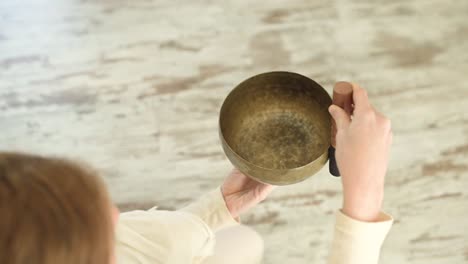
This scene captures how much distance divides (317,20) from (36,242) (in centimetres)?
131

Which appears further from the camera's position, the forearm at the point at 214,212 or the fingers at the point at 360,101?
the forearm at the point at 214,212

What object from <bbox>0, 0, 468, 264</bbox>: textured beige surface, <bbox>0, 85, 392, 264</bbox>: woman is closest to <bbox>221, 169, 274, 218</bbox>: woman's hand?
<bbox>0, 85, 392, 264</bbox>: woman

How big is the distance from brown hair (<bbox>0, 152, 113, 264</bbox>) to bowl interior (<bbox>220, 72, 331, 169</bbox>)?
0.46 m

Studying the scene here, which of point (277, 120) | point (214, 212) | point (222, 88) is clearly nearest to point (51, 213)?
point (214, 212)

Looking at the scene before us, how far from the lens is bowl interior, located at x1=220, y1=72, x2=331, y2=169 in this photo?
3.28ft

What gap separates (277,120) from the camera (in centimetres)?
106

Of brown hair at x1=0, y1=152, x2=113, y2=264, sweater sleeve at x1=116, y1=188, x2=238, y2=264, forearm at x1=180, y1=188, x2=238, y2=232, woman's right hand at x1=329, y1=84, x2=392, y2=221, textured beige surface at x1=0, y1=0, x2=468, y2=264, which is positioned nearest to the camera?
brown hair at x1=0, y1=152, x2=113, y2=264

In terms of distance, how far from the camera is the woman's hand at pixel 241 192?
3.31ft

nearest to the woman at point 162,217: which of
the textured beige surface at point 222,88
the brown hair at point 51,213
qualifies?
the brown hair at point 51,213

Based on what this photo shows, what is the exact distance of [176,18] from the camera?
66.0 inches

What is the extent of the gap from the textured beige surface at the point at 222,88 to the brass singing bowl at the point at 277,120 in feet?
1.32

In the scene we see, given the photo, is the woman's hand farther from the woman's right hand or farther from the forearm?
the woman's right hand

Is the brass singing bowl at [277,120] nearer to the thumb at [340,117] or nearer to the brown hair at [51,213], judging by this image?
the thumb at [340,117]

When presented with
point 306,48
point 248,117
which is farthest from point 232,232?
point 306,48
